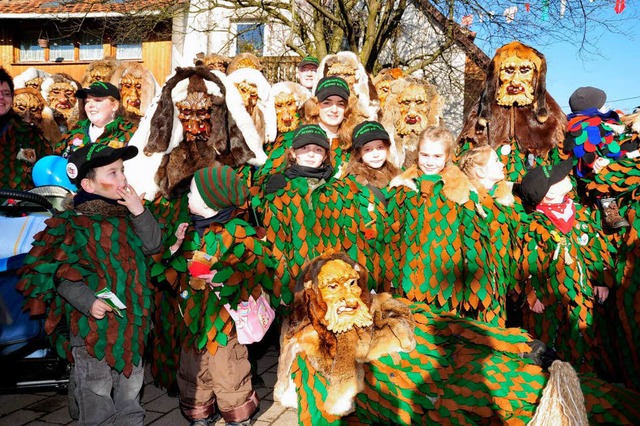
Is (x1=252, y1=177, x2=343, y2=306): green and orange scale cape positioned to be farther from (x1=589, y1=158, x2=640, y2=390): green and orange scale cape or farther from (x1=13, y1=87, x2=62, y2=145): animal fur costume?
(x1=13, y1=87, x2=62, y2=145): animal fur costume

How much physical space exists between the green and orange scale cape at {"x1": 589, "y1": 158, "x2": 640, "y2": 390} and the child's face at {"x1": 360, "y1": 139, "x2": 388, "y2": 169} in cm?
161

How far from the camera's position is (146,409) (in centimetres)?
374

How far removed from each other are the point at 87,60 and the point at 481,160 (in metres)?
18.6

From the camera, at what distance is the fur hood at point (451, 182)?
3.32m

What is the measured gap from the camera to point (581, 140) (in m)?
3.94

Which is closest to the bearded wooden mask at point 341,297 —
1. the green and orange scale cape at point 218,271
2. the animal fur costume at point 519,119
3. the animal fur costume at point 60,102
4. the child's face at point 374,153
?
the green and orange scale cape at point 218,271

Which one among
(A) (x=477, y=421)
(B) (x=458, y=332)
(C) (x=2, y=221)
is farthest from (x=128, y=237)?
(A) (x=477, y=421)

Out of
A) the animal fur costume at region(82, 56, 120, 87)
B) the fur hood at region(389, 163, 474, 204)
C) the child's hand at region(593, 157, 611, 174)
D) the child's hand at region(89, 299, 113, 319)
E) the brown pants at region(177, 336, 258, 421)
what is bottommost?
the brown pants at region(177, 336, 258, 421)

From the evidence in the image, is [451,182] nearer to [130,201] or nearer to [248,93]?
[130,201]

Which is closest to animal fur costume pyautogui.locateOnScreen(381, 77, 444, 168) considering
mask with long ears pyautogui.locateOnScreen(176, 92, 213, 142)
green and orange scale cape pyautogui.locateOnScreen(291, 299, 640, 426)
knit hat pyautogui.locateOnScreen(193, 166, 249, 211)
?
mask with long ears pyautogui.locateOnScreen(176, 92, 213, 142)

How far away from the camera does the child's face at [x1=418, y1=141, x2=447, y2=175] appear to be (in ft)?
11.5

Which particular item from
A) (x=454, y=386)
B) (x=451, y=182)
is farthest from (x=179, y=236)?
(x=454, y=386)

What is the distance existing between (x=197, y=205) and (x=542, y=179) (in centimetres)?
221

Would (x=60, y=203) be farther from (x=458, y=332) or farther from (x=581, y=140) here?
(x=581, y=140)
